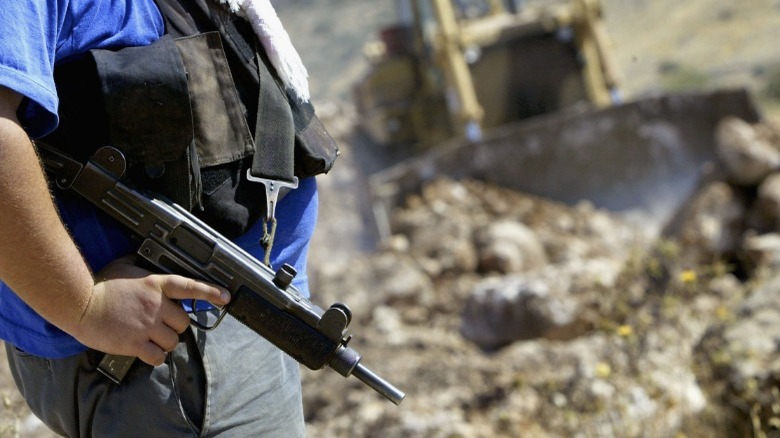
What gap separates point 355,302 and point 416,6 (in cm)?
442

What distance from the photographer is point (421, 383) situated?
14.4 ft

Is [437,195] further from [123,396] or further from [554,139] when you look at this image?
[123,396]

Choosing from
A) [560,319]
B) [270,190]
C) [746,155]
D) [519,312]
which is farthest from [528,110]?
[270,190]

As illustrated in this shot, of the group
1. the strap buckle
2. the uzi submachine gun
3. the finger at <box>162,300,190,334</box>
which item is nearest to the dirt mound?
the uzi submachine gun

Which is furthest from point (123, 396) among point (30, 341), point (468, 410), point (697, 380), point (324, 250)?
point (324, 250)

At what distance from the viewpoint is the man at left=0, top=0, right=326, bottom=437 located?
1359mm

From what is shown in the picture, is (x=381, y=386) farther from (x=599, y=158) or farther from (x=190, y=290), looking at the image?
(x=599, y=158)

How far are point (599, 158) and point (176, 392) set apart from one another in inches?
296

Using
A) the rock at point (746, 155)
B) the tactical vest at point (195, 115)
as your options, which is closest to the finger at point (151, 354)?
the tactical vest at point (195, 115)

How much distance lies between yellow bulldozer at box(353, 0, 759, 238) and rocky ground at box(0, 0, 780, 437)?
0.29 metres

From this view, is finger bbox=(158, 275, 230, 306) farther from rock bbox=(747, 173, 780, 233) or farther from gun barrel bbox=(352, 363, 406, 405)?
rock bbox=(747, 173, 780, 233)

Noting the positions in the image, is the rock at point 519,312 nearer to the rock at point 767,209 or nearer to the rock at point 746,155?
the rock at point 767,209

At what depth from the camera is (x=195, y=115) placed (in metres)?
1.58

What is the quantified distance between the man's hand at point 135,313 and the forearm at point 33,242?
2cm
